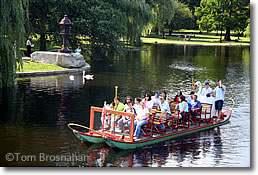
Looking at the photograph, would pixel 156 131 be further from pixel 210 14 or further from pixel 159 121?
pixel 210 14

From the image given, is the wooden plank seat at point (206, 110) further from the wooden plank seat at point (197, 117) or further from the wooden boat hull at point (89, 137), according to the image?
the wooden boat hull at point (89, 137)

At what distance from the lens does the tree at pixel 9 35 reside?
63.4 feet

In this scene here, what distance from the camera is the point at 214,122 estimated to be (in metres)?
18.3

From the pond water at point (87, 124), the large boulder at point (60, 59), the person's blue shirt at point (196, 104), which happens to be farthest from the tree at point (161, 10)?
the person's blue shirt at point (196, 104)

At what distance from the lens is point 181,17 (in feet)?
300

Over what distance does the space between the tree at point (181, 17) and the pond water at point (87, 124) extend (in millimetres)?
59256

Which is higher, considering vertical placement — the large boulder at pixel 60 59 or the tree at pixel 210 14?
the tree at pixel 210 14

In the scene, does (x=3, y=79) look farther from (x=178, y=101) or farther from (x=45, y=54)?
(x=45, y=54)

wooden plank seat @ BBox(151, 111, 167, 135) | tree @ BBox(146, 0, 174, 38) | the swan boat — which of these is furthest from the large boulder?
tree @ BBox(146, 0, 174, 38)

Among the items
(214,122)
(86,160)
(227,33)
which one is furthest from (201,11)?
(86,160)

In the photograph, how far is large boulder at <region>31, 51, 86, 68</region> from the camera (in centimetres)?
3362

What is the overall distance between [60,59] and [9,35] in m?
13.6

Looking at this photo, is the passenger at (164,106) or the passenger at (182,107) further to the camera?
the passenger at (182,107)

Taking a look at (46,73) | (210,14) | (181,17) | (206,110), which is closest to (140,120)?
(206,110)
